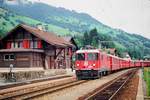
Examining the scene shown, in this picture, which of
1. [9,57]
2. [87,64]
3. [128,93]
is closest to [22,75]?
[87,64]

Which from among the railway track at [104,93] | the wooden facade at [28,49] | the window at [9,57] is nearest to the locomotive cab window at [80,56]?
the railway track at [104,93]

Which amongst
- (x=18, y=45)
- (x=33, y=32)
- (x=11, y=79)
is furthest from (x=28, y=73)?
(x=18, y=45)

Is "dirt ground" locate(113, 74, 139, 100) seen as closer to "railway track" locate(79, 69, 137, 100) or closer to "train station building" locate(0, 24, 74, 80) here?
"railway track" locate(79, 69, 137, 100)

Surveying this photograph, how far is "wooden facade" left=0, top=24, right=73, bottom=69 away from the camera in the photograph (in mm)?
49844

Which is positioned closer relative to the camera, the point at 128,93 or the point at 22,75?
the point at 128,93

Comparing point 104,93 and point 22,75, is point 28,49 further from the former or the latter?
point 104,93

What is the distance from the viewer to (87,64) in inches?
1348

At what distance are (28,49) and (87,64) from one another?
17.4 meters

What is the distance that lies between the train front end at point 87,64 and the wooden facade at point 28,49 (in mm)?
15699

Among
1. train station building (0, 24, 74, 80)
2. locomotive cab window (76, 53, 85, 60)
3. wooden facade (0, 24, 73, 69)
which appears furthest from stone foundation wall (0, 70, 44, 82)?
wooden facade (0, 24, 73, 69)

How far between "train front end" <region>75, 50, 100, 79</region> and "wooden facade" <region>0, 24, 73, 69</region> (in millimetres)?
15699

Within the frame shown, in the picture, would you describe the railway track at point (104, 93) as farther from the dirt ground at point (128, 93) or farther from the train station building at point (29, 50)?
the train station building at point (29, 50)

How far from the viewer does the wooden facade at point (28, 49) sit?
4984 centimetres

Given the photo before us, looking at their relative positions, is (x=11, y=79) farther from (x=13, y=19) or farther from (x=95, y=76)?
(x=13, y=19)
